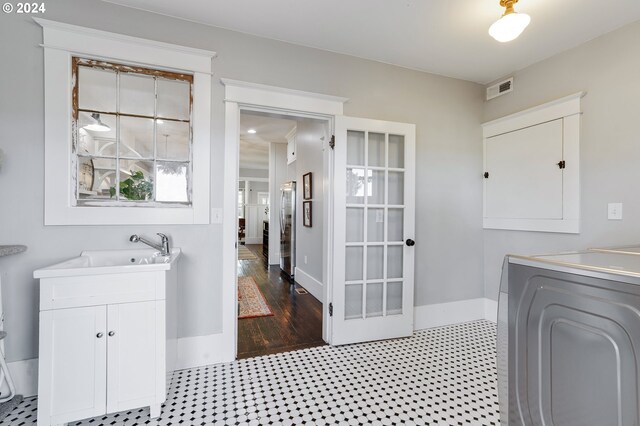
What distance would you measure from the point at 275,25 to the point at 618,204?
299 cm

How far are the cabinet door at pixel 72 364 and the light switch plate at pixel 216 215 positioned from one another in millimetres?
913

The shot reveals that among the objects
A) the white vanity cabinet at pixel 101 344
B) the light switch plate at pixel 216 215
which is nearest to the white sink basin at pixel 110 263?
the white vanity cabinet at pixel 101 344

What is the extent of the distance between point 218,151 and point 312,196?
2.04 m

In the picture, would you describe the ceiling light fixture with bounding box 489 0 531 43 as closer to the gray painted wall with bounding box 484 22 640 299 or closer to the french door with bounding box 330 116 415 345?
the french door with bounding box 330 116 415 345

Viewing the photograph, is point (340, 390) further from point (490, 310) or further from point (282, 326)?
point (490, 310)

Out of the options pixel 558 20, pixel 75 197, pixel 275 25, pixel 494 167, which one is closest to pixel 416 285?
pixel 494 167

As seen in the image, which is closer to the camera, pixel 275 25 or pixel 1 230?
pixel 1 230

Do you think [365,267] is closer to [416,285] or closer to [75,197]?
[416,285]

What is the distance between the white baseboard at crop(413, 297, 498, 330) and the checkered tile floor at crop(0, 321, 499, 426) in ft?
1.30

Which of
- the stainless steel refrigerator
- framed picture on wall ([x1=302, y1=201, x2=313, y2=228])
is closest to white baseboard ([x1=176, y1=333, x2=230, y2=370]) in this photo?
framed picture on wall ([x1=302, y1=201, x2=313, y2=228])

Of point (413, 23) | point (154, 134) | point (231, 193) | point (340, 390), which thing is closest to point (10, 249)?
point (154, 134)

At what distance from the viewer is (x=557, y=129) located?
2590 mm

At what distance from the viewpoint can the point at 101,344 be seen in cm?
158

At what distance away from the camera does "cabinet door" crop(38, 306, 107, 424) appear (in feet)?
4.97
